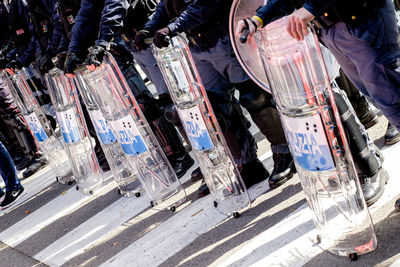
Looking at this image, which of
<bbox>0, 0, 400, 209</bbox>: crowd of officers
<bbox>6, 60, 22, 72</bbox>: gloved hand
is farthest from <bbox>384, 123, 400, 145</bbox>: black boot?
<bbox>6, 60, 22, 72</bbox>: gloved hand

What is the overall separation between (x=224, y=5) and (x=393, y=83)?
1.50 m

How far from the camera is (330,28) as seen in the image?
2.85 metres

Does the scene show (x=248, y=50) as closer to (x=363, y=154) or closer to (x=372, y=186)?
(x=363, y=154)

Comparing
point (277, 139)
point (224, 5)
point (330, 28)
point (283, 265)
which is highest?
point (224, 5)

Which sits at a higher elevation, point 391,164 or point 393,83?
point 393,83

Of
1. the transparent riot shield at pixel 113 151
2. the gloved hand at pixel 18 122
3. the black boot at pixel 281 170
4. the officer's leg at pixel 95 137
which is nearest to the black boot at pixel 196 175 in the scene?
the transparent riot shield at pixel 113 151

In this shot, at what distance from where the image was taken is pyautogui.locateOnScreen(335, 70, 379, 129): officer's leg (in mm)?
4449

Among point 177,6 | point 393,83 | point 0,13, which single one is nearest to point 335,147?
point 393,83

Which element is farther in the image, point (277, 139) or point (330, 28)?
point (277, 139)

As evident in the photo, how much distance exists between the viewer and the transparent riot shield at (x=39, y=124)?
19.5ft

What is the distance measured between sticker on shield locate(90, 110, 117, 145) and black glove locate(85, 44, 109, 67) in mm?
803

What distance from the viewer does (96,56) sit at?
421 centimetres

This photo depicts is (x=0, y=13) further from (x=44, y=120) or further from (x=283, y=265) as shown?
(x=283, y=265)

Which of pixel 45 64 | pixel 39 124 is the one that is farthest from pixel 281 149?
pixel 39 124
